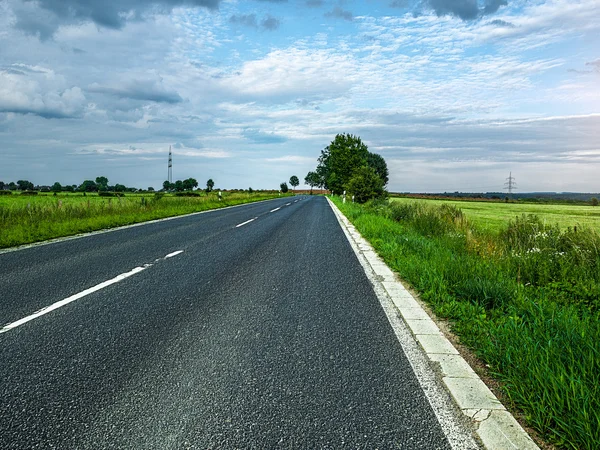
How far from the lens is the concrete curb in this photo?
2.43 meters

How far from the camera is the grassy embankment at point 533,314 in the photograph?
8.43 feet

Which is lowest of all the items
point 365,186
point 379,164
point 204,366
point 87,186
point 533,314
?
point 204,366

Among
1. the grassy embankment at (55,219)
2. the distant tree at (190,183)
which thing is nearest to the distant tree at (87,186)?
the distant tree at (190,183)

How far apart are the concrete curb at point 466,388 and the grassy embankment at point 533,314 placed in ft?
0.50

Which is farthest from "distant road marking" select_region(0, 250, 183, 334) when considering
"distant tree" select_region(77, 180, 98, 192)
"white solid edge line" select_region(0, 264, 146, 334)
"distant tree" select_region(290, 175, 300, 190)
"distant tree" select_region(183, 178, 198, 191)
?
"distant tree" select_region(290, 175, 300, 190)

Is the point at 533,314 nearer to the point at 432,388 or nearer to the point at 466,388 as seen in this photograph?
the point at 466,388

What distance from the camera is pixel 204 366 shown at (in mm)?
3412

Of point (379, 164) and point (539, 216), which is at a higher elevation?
point (379, 164)

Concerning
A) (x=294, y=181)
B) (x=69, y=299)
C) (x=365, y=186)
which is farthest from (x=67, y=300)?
(x=294, y=181)

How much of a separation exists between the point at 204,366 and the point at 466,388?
2.10 m

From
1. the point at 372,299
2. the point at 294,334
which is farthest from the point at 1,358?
the point at 372,299

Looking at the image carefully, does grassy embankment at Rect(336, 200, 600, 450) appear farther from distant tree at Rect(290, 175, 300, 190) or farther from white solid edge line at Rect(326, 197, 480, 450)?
distant tree at Rect(290, 175, 300, 190)

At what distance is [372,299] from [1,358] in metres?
4.22

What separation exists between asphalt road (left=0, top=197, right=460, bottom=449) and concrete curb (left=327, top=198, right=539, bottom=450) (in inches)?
10.6
